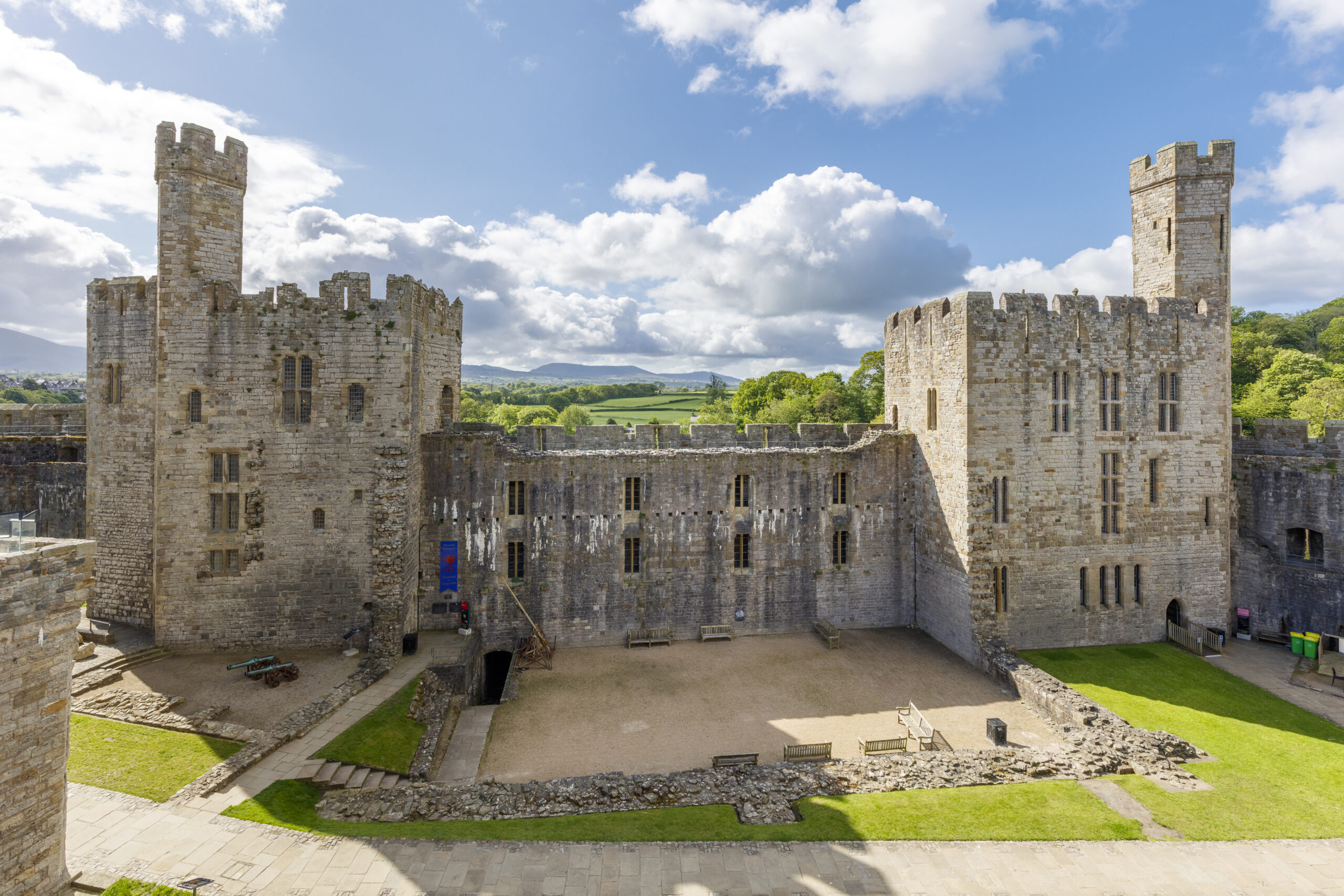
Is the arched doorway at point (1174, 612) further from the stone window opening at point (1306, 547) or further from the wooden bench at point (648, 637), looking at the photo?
the wooden bench at point (648, 637)

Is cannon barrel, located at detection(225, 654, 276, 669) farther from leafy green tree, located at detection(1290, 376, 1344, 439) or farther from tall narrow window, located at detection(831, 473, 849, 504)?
leafy green tree, located at detection(1290, 376, 1344, 439)

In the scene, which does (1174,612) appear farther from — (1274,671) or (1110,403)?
(1110,403)

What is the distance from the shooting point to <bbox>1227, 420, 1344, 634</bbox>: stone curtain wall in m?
24.0

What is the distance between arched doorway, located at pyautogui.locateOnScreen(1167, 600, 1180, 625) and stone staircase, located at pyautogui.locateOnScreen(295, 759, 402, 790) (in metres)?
29.4

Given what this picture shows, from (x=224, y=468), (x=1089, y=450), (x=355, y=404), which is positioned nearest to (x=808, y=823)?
(x=1089, y=450)

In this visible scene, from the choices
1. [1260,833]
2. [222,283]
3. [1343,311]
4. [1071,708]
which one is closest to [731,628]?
[1071,708]

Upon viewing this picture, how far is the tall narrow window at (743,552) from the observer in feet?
83.9

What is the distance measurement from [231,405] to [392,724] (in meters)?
12.9

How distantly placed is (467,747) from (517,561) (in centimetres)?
800

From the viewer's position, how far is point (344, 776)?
14672 millimetres

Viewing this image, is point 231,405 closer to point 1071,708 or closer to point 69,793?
point 69,793

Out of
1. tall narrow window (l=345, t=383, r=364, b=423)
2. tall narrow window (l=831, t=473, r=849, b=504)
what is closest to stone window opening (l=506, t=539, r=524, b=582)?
tall narrow window (l=345, t=383, r=364, b=423)

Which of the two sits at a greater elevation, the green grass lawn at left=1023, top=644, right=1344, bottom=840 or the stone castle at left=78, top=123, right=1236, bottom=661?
the stone castle at left=78, top=123, right=1236, bottom=661

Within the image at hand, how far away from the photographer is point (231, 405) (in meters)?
21.1
